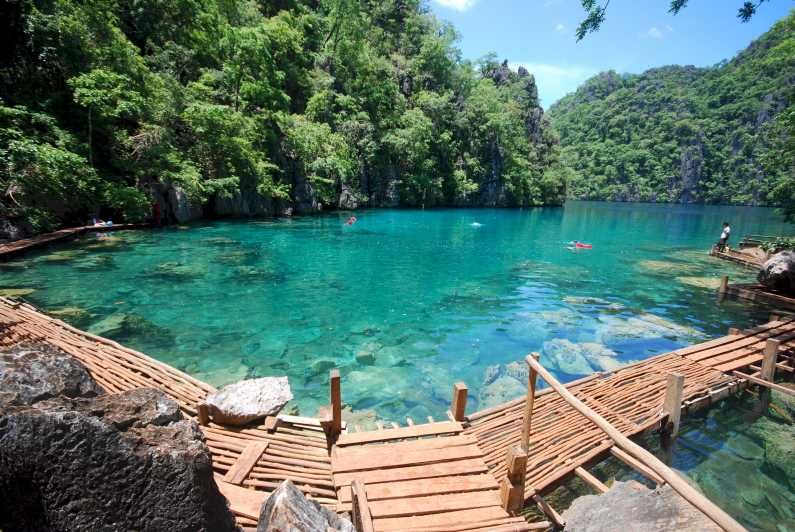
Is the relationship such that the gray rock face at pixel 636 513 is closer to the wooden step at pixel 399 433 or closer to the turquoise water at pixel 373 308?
the wooden step at pixel 399 433

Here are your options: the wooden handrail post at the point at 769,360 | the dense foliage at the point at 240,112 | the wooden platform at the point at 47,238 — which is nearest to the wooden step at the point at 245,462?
the wooden handrail post at the point at 769,360

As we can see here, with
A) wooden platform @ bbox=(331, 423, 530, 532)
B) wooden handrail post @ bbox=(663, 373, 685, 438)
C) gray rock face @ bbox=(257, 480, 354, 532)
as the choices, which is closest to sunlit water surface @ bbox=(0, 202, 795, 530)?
wooden handrail post @ bbox=(663, 373, 685, 438)

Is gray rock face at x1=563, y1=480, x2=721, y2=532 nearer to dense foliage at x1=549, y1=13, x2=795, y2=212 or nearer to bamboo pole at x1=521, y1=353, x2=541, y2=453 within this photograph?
bamboo pole at x1=521, y1=353, x2=541, y2=453

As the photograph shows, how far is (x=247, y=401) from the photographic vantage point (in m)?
5.39

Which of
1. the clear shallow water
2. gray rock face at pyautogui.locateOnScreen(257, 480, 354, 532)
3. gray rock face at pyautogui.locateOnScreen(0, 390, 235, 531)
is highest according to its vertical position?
gray rock face at pyautogui.locateOnScreen(0, 390, 235, 531)

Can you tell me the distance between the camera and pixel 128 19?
26391 millimetres

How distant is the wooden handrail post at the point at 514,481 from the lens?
4.00 m

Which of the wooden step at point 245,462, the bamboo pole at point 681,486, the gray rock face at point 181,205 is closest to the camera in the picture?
the bamboo pole at point 681,486

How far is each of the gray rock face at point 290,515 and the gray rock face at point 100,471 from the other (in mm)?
460

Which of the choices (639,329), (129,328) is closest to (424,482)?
(129,328)

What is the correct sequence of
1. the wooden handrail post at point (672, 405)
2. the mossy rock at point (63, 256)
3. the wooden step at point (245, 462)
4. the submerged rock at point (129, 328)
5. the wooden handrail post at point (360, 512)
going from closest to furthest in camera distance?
the wooden handrail post at point (360, 512), the wooden step at point (245, 462), the wooden handrail post at point (672, 405), the submerged rock at point (129, 328), the mossy rock at point (63, 256)

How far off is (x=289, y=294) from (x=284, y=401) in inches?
329

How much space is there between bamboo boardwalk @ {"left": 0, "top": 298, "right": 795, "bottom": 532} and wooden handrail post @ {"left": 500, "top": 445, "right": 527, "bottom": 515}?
0.09 meters

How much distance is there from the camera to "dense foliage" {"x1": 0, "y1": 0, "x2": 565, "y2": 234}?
1814 cm
